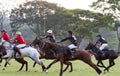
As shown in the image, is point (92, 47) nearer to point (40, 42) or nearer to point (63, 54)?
point (63, 54)

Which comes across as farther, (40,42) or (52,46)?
(40,42)

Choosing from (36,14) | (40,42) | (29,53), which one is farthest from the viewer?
(36,14)

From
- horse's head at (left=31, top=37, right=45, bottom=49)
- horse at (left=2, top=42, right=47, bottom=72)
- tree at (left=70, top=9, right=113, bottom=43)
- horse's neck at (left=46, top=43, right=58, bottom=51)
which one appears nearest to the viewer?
horse's neck at (left=46, top=43, right=58, bottom=51)

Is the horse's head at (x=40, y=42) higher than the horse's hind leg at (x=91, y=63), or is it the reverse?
the horse's head at (x=40, y=42)

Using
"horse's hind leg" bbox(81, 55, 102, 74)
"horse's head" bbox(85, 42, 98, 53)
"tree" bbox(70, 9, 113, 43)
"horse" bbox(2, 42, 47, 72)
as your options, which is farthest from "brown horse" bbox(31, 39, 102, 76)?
"tree" bbox(70, 9, 113, 43)

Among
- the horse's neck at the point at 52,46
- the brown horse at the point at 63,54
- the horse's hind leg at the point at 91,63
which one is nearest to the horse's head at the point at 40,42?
the brown horse at the point at 63,54

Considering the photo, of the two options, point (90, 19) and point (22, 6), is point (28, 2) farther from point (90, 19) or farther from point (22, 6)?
point (90, 19)

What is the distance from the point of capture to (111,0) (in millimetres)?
68188

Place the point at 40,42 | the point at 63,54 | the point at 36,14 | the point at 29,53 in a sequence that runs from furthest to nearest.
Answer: the point at 36,14 < the point at 29,53 < the point at 40,42 < the point at 63,54

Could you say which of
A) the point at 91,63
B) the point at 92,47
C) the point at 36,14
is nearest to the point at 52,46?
the point at 91,63

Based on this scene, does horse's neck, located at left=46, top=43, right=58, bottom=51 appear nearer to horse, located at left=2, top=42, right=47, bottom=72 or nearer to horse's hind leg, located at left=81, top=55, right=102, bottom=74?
horse's hind leg, located at left=81, top=55, right=102, bottom=74

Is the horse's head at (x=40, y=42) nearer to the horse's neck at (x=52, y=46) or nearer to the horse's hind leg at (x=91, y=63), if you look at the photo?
the horse's neck at (x=52, y=46)

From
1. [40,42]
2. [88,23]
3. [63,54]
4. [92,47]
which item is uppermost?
[40,42]

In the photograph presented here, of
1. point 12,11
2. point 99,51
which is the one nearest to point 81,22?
point 12,11
